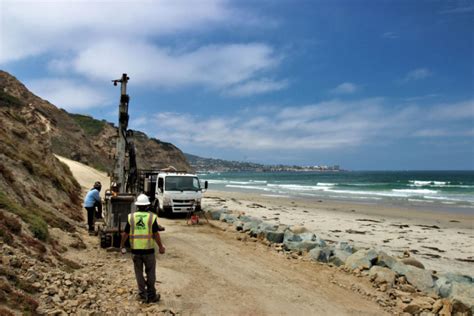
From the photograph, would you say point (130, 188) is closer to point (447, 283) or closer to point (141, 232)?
point (141, 232)

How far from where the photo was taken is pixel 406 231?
19.5 meters

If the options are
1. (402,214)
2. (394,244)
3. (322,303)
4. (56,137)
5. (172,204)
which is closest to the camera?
(322,303)

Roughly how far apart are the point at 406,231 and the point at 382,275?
11.5 metres

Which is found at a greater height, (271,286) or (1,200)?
(1,200)

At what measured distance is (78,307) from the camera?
6.16 metres

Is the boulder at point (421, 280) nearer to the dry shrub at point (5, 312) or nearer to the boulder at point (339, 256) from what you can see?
the boulder at point (339, 256)

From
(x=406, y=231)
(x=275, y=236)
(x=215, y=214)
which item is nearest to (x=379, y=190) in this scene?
(x=406, y=231)

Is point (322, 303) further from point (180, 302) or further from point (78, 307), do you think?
point (78, 307)

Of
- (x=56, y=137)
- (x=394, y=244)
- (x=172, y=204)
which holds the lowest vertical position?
(x=394, y=244)

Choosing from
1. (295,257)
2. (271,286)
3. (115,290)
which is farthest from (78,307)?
(295,257)

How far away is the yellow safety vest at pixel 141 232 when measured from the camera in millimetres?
6676

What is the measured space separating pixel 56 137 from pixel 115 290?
5703 centimetres

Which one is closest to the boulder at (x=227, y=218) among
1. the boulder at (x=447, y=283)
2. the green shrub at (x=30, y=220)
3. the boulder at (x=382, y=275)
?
the boulder at (x=382, y=275)

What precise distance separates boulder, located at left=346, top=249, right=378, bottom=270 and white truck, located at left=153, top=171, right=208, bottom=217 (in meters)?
9.25
